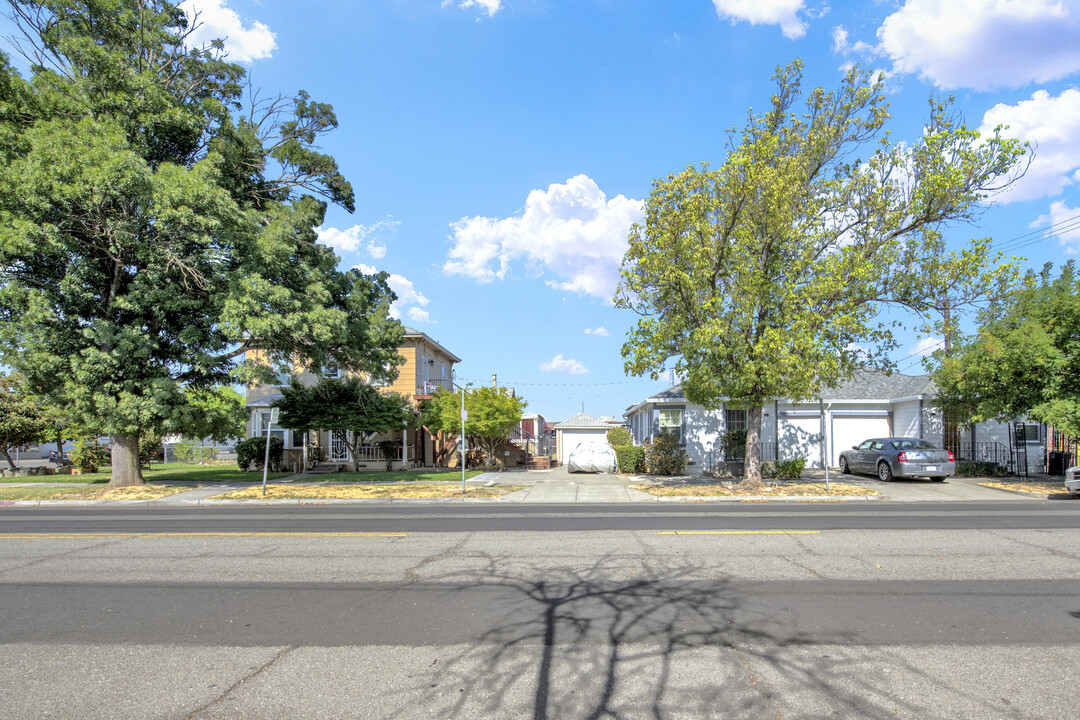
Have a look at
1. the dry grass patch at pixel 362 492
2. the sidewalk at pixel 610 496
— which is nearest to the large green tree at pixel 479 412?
the sidewalk at pixel 610 496

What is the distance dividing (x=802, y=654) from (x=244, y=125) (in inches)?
865

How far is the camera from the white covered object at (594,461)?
88.0 feet

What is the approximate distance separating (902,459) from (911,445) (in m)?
0.97

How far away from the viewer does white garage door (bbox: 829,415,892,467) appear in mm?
24609

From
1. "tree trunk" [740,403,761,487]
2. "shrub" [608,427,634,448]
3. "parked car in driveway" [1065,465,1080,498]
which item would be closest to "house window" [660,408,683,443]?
"tree trunk" [740,403,761,487]

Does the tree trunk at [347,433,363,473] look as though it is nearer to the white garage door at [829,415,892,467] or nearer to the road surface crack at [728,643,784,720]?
the white garage door at [829,415,892,467]

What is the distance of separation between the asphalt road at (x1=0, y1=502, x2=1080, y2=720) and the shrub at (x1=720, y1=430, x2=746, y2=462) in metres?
13.0

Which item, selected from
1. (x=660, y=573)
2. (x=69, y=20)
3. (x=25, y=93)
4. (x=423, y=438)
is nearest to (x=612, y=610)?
(x=660, y=573)

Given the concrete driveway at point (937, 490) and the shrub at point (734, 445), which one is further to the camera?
the shrub at point (734, 445)

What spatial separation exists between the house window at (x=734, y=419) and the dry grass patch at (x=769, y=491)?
5.50 meters

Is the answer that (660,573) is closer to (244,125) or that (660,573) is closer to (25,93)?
(244,125)

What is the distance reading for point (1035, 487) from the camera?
58.1 feet

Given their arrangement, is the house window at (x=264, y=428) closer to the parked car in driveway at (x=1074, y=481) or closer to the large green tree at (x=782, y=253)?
the large green tree at (x=782, y=253)

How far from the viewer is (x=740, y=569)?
7.18 metres
